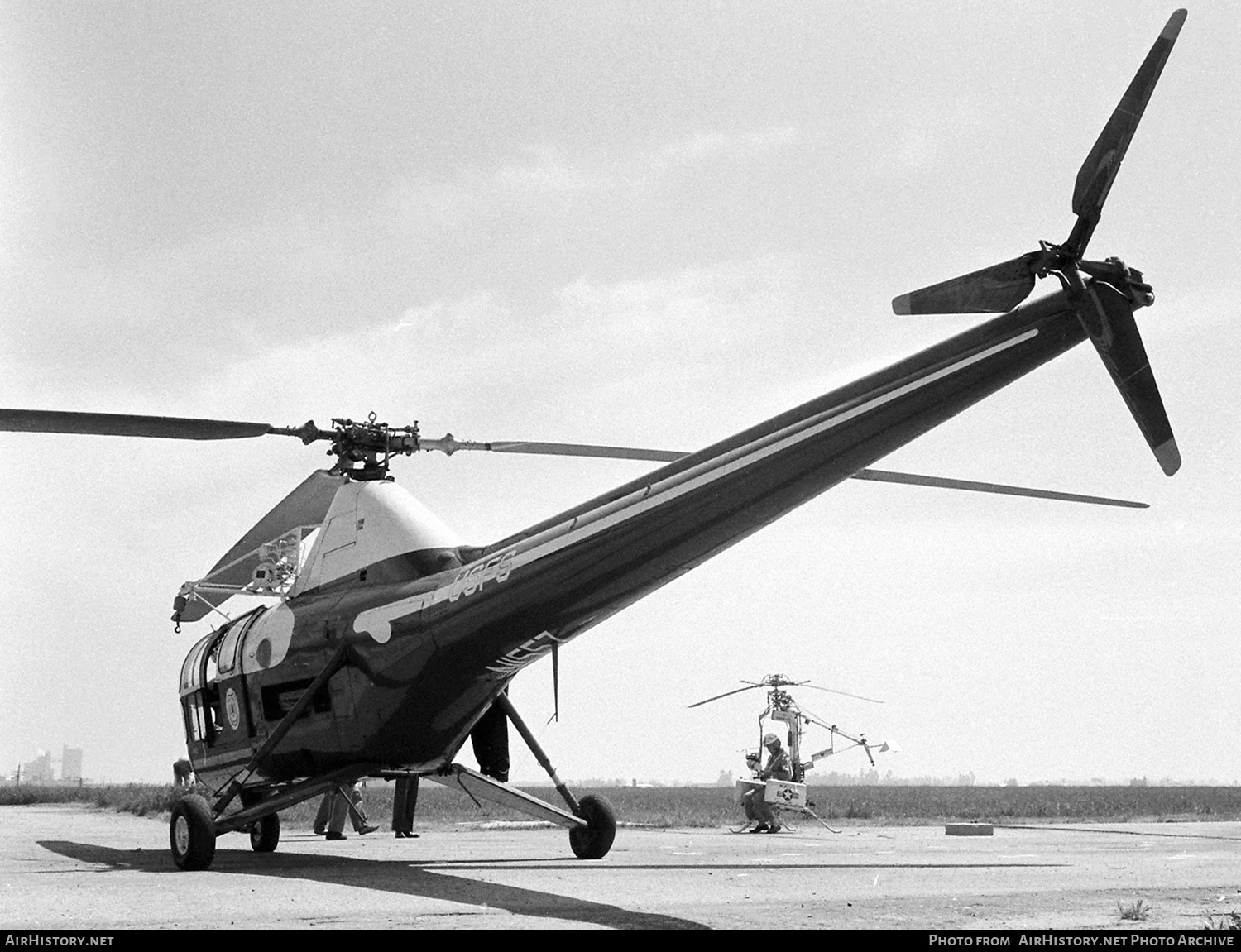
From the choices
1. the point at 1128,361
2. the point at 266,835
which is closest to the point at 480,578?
the point at 1128,361

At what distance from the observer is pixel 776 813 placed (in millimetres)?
25562

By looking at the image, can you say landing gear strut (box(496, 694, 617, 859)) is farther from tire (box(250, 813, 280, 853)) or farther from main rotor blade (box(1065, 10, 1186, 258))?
main rotor blade (box(1065, 10, 1186, 258))

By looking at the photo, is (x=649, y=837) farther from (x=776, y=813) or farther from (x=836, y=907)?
(x=836, y=907)

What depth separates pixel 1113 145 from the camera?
9250 millimetres

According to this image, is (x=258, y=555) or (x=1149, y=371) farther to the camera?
(x=258, y=555)

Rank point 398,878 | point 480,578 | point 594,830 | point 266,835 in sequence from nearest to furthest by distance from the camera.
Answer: point 398,878 → point 480,578 → point 594,830 → point 266,835

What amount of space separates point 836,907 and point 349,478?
761 centimetres

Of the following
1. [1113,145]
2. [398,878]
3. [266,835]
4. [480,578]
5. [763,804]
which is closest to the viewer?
[1113,145]

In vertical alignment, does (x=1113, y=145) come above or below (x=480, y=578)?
above

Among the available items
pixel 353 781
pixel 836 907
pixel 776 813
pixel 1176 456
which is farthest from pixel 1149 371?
pixel 776 813

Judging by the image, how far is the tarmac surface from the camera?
8516mm

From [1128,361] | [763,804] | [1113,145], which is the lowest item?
[763,804]

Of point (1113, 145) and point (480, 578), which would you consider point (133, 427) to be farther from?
point (1113, 145)

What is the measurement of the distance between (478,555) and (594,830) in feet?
12.3
